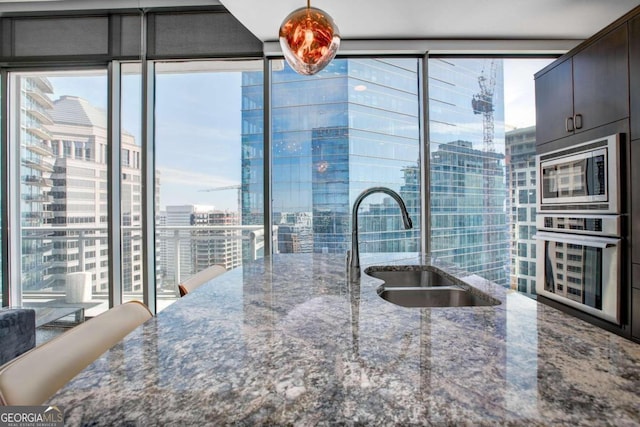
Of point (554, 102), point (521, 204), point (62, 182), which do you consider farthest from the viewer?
point (62, 182)

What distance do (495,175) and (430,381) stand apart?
3.08 m

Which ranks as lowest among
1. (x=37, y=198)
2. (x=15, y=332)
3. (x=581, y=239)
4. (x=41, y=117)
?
(x=15, y=332)

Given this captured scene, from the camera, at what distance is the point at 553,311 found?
0.84 metres

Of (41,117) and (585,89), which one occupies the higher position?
(41,117)

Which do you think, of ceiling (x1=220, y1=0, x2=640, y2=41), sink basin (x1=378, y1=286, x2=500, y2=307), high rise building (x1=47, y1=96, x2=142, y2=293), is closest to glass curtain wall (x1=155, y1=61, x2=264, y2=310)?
high rise building (x1=47, y1=96, x2=142, y2=293)

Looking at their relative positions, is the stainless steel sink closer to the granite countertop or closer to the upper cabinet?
the granite countertop

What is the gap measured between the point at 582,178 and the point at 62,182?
14.9ft

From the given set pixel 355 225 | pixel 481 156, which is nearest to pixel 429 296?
pixel 355 225

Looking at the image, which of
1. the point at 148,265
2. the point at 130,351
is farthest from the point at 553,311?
the point at 148,265

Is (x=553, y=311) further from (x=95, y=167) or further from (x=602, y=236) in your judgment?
(x=95, y=167)

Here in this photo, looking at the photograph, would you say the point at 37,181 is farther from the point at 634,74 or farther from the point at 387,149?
the point at 634,74

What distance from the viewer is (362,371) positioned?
51cm

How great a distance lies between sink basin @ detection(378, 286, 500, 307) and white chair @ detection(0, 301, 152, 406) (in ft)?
2.76

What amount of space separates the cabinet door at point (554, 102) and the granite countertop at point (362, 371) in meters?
2.12
